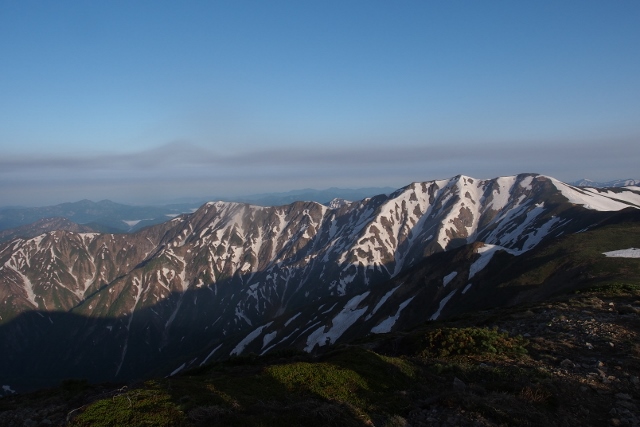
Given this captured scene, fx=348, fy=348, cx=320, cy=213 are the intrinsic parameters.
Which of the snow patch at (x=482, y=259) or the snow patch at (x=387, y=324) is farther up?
the snow patch at (x=482, y=259)

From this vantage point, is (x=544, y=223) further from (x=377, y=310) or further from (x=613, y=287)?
(x=613, y=287)

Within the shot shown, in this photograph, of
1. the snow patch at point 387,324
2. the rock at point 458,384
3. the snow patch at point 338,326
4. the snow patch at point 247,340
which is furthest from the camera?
the snow patch at point 247,340

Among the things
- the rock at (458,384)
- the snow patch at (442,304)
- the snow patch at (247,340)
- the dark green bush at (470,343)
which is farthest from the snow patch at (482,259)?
the rock at (458,384)

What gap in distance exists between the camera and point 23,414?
17188 mm

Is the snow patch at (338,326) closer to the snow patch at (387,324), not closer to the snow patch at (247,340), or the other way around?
the snow patch at (387,324)

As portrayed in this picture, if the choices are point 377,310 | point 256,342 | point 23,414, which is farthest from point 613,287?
point 256,342

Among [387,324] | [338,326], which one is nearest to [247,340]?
[338,326]

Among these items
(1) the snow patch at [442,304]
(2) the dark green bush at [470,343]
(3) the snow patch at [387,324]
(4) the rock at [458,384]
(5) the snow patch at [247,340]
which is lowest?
(5) the snow patch at [247,340]

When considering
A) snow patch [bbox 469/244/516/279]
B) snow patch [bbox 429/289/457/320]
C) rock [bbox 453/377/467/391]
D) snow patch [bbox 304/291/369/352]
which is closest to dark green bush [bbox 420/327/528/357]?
rock [bbox 453/377/467/391]

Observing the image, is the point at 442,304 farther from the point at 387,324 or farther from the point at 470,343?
the point at 470,343

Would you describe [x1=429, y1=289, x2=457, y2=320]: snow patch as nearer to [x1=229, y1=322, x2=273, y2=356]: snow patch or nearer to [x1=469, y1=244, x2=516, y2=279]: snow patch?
[x1=469, y1=244, x2=516, y2=279]: snow patch

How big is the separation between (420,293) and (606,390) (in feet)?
321

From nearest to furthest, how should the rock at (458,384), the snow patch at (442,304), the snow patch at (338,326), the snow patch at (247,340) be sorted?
the rock at (458,384) → the snow patch at (442,304) → the snow patch at (338,326) → the snow patch at (247,340)

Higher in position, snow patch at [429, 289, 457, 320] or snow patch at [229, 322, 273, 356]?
snow patch at [429, 289, 457, 320]
